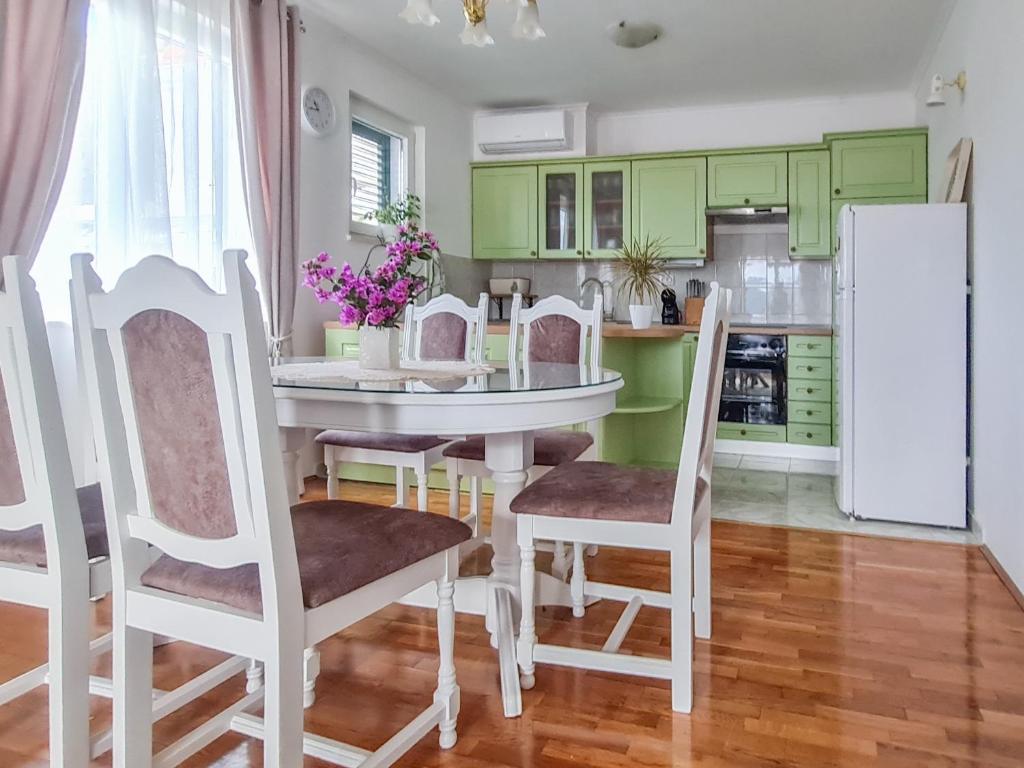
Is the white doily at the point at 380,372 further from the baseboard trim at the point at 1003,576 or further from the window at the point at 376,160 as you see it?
the window at the point at 376,160

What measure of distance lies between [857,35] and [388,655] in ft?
12.9

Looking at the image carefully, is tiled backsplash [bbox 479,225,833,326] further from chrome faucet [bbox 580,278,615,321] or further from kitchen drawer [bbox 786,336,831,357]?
kitchen drawer [bbox 786,336,831,357]

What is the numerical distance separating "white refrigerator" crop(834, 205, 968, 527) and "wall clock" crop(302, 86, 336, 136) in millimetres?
2658

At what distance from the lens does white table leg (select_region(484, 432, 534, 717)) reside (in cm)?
177

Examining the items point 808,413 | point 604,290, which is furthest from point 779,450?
point 604,290

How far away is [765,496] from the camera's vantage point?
157 inches

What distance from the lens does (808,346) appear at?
184 inches

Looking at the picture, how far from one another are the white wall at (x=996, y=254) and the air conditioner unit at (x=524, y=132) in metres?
2.44

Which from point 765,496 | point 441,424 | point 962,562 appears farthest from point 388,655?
point 765,496

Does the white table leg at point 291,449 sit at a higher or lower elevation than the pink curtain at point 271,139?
lower

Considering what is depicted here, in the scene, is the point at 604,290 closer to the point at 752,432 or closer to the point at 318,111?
the point at 752,432

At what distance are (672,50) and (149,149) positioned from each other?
2.86m

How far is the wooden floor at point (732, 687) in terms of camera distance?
62.2 inches

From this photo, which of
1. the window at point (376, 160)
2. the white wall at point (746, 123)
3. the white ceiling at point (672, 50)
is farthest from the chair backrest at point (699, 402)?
the white wall at point (746, 123)
